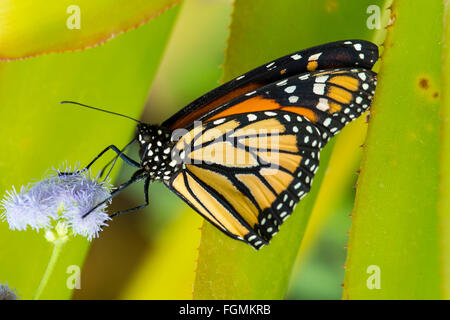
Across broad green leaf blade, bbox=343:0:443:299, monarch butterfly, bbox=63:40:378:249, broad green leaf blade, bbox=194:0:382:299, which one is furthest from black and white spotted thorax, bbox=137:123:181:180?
broad green leaf blade, bbox=343:0:443:299

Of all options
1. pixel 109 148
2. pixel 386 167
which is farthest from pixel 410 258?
pixel 109 148

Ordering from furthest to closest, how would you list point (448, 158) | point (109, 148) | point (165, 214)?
point (165, 214)
point (109, 148)
point (448, 158)

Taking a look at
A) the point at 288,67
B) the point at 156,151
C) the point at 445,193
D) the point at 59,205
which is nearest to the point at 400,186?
the point at 445,193

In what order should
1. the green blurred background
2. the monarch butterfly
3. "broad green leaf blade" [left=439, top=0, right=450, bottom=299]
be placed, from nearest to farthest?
"broad green leaf blade" [left=439, top=0, right=450, bottom=299] → the monarch butterfly → the green blurred background

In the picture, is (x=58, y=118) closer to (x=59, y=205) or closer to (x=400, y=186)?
(x=59, y=205)

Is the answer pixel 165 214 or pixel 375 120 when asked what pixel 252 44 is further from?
pixel 165 214

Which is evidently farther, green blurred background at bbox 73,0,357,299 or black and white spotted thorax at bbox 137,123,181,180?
green blurred background at bbox 73,0,357,299

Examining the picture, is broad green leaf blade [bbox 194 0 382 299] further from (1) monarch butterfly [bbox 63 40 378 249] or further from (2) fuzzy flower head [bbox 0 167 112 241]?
(2) fuzzy flower head [bbox 0 167 112 241]
